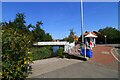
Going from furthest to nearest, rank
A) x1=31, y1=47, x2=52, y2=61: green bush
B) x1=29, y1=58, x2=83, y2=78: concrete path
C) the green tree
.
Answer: x1=31, y1=47, x2=52, y2=61: green bush
x1=29, y1=58, x2=83, y2=78: concrete path
the green tree

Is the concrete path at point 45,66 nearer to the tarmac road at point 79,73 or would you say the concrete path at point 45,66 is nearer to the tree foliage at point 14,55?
the tarmac road at point 79,73

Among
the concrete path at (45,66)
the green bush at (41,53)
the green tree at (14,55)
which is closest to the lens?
the green tree at (14,55)

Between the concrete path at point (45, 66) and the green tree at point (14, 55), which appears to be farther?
the concrete path at point (45, 66)

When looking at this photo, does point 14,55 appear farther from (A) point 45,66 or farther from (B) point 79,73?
(A) point 45,66

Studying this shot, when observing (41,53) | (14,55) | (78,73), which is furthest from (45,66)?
(41,53)

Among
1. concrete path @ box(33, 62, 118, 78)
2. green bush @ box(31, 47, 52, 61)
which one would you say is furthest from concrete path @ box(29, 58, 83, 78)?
green bush @ box(31, 47, 52, 61)

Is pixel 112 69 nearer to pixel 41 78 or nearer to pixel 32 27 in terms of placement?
pixel 41 78

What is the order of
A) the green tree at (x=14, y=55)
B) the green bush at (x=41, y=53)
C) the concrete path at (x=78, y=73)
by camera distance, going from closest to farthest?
the green tree at (x=14, y=55), the concrete path at (x=78, y=73), the green bush at (x=41, y=53)

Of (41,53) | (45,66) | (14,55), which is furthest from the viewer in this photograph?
(41,53)

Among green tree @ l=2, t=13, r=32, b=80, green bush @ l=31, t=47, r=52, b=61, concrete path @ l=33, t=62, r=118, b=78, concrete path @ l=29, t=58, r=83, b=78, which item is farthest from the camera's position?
green bush @ l=31, t=47, r=52, b=61

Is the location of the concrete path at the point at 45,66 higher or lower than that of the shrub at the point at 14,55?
lower

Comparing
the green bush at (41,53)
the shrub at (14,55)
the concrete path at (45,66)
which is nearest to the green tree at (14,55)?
the shrub at (14,55)

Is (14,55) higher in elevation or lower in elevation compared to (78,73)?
higher

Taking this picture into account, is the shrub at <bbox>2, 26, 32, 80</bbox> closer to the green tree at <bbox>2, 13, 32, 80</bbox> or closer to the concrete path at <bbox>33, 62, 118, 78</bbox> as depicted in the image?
the green tree at <bbox>2, 13, 32, 80</bbox>
